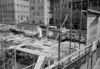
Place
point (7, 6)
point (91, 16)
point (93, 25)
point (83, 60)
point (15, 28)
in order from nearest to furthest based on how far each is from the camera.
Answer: point (83, 60)
point (91, 16)
point (93, 25)
point (7, 6)
point (15, 28)

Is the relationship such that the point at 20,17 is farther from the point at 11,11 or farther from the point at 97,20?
the point at 97,20

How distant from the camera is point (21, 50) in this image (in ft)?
7.03

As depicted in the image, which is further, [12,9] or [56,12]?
[56,12]

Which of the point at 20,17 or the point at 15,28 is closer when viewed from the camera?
the point at 20,17

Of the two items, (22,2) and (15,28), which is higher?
(22,2)

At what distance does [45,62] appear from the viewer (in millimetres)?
1645

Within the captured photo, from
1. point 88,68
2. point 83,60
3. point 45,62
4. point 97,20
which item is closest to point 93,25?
point 97,20

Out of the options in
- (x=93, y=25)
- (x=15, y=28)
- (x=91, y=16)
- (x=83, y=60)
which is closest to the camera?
(x=83, y=60)

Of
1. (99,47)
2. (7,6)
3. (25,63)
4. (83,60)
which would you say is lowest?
(25,63)

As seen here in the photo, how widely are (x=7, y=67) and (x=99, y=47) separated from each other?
1450 millimetres

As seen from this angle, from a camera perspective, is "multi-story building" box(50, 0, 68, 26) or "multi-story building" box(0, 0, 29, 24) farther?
"multi-story building" box(50, 0, 68, 26)

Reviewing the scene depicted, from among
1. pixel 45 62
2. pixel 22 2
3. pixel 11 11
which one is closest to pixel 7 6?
pixel 11 11

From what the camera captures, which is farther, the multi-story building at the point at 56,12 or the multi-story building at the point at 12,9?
the multi-story building at the point at 56,12

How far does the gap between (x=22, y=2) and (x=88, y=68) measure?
5.48 ft
